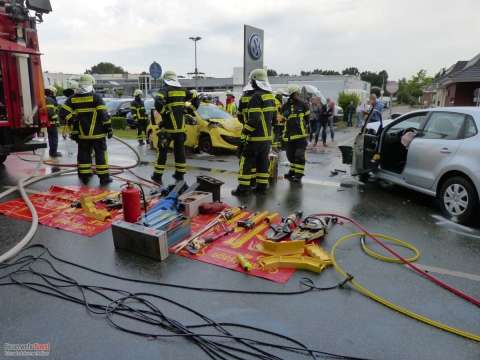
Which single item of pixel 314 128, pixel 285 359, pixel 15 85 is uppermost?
pixel 15 85

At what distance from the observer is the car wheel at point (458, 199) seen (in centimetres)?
494

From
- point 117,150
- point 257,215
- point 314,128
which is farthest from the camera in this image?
point 314,128

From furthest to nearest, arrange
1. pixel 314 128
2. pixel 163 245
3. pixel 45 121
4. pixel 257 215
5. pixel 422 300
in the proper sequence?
pixel 314 128
pixel 45 121
pixel 257 215
pixel 163 245
pixel 422 300

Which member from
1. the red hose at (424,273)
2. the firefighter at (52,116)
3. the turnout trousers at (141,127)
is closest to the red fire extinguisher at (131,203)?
the red hose at (424,273)

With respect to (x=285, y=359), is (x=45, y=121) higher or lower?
higher

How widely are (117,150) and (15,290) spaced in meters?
9.12

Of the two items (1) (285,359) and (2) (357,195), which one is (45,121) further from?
(1) (285,359)

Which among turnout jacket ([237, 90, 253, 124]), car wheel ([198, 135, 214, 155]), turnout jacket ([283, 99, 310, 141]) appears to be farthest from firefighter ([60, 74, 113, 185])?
car wheel ([198, 135, 214, 155])

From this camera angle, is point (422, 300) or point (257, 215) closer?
point (422, 300)

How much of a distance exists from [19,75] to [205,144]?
5314mm

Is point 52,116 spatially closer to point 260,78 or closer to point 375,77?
point 260,78

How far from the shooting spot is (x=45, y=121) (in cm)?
713

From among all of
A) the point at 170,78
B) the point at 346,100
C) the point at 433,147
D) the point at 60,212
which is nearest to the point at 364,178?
the point at 433,147

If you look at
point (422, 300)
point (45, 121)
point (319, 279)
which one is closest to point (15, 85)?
point (45, 121)
